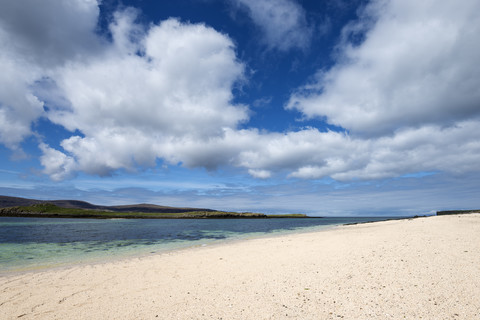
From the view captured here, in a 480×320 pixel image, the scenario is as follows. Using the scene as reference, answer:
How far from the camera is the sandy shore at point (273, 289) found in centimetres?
670

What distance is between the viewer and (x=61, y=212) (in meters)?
142

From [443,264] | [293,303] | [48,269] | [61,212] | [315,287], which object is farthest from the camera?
[61,212]

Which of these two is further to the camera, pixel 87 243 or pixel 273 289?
pixel 87 243

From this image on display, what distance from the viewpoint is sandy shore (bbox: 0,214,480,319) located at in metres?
6.70

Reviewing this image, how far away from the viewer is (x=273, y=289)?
28.1 ft

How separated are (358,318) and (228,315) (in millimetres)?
3539

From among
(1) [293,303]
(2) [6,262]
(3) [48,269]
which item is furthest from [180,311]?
(2) [6,262]

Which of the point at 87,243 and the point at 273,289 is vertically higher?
the point at 273,289

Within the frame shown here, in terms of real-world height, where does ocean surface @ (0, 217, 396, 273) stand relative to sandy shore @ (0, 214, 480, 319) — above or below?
below

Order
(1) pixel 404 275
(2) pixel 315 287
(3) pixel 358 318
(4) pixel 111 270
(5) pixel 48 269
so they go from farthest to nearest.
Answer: (5) pixel 48 269 < (4) pixel 111 270 < (1) pixel 404 275 < (2) pixel 315 287 < (3) pixel 358 318

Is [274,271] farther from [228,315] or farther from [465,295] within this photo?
[465,295]

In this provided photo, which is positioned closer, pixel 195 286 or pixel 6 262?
pixel 195 286

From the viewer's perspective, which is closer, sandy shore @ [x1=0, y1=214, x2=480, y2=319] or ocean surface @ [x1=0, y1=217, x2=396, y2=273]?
sandy shore @ [x1=0, y1=214, x2=480, y2=319]

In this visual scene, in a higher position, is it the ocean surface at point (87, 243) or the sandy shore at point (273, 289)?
the sandy shore at point (273, 289)
